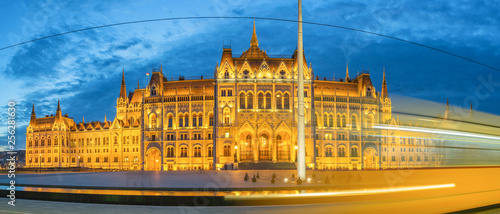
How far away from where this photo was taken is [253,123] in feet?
222

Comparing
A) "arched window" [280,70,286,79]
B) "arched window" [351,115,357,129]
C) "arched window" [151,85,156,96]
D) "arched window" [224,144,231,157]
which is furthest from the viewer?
"arched window" [151,85,156,96]

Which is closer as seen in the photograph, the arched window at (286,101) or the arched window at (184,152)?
the arched window at (286,101)

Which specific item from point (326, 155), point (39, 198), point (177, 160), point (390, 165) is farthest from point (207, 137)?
point (39, 198)

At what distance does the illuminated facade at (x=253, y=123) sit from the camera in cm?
6800

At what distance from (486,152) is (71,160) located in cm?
9985

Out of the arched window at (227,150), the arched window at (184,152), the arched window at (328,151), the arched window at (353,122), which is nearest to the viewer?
the arched window at (227,150)

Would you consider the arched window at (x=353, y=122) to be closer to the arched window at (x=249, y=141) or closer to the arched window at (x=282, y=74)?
the arched window at (x=282, y=74)

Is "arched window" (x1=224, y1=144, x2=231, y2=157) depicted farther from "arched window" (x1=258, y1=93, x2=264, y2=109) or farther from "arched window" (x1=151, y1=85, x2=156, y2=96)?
"arched window" (x1=151, y1=85, x2=156, y2=96)

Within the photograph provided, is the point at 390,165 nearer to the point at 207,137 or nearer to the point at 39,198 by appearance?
the point at 207,137

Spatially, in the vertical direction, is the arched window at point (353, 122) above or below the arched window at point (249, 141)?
above

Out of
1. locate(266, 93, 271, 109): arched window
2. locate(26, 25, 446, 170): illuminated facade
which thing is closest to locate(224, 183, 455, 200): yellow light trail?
locate(26, 25, 446, 170): illuminated facade

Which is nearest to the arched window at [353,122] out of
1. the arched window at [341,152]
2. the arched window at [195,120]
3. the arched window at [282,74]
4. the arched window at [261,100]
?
the arched window at [341,152]

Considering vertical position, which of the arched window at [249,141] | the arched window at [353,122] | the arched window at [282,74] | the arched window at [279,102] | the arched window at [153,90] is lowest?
the arched window at [249,141]

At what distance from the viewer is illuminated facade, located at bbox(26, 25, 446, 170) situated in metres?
68.0
